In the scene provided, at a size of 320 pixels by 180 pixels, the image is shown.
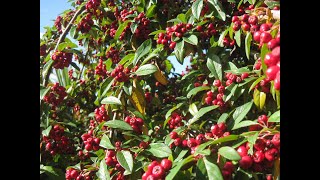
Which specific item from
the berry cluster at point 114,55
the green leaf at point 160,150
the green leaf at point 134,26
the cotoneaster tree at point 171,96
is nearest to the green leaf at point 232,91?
the cotoneaster tree at point 171,96

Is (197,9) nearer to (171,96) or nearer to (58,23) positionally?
(171,96)

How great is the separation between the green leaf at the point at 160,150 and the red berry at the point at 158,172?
0.50 ft

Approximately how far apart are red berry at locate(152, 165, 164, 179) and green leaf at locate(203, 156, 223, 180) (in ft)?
0.46

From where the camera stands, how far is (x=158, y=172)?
43.9 inches

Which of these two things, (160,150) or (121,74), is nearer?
(160,150)

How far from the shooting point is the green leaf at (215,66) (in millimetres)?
1525

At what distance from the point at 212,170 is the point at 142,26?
1132mm

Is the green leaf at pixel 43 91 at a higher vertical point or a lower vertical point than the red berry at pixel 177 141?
higher

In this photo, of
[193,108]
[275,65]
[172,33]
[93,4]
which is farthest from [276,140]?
[93,4]

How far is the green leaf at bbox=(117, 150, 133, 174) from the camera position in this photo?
126 centimetres

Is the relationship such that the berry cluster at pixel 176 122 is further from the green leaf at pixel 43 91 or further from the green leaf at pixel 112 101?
the green leaf at pixel 43 91
